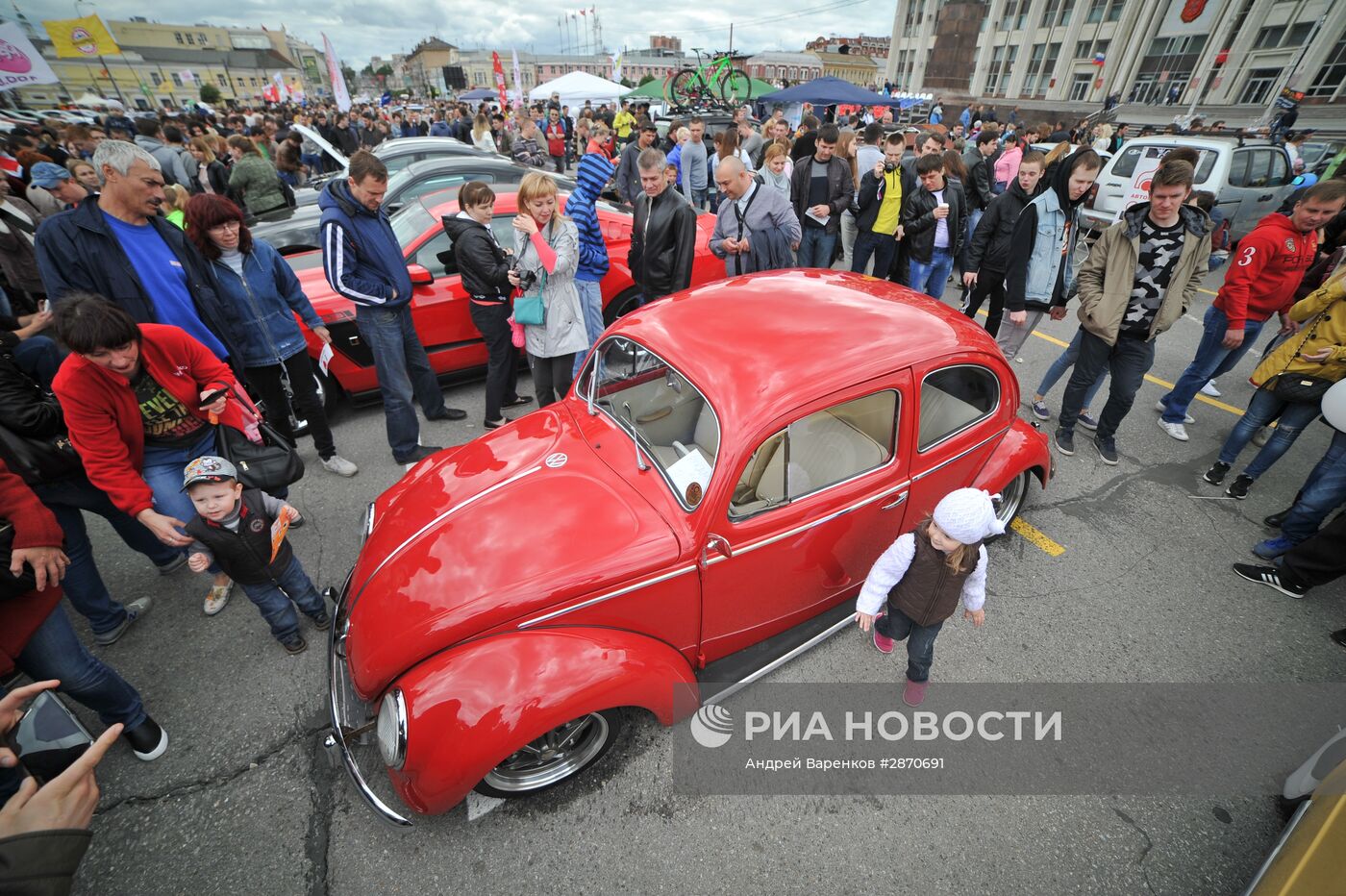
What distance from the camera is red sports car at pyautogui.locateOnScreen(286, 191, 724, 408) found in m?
4.67

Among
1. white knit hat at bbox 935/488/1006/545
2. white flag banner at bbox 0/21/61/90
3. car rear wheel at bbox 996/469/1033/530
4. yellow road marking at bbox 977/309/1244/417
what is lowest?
yellow road marking at bbox 977/309/1244/417

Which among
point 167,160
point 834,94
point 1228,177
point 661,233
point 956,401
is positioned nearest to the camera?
point 956,401

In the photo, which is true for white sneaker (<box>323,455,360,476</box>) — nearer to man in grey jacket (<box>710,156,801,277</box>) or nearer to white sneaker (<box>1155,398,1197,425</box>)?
man in grey jacket (<box>710,156,801,277</box>)

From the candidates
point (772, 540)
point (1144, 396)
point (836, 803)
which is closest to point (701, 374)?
point (772, 540)

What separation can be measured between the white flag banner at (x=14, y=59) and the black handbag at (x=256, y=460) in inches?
448

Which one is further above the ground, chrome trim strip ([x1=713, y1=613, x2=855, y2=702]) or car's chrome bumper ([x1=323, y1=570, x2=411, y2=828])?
car's chrome bumper ([x1=323, y1=570, x2=411, y2=828])

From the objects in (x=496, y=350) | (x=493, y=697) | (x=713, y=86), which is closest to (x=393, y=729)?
(x=493, y=697)

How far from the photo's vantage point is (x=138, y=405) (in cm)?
266

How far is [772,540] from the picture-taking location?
2439 mm

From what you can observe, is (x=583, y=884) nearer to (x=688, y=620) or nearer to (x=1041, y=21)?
(x=688, y=620)

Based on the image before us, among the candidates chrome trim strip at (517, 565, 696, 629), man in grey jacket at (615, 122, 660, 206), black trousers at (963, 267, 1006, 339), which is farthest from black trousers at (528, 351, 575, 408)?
man in grey jacket at (615, 122, 660, 206)

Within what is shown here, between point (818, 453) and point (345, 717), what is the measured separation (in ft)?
7.91

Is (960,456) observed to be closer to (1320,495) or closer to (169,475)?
(1320,495)

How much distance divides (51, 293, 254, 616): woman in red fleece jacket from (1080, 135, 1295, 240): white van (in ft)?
38.2
